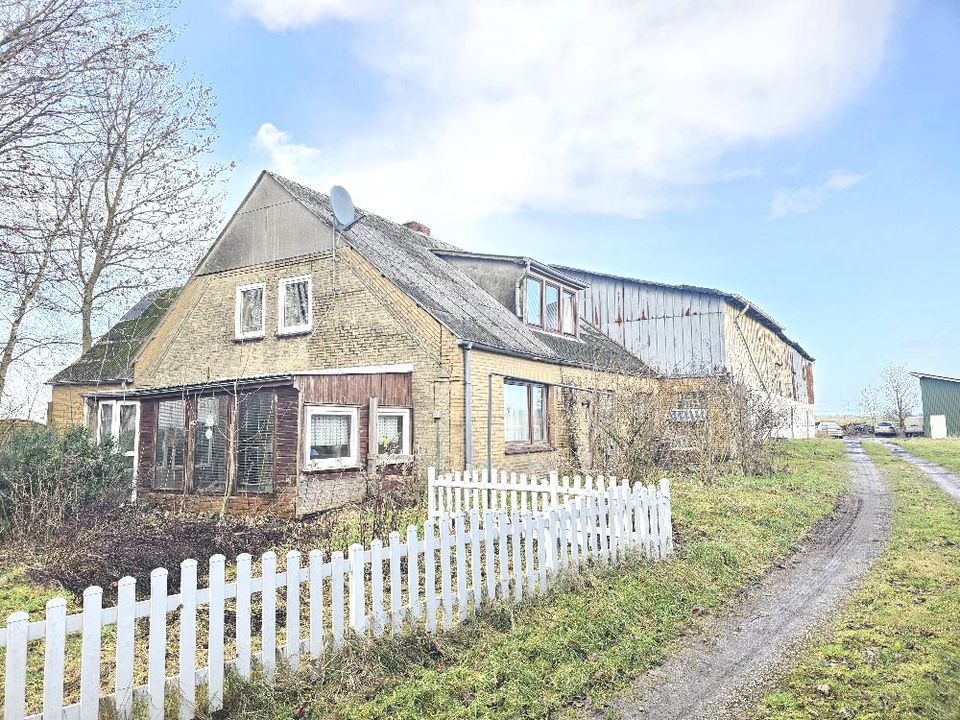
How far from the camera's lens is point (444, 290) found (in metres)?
18.8

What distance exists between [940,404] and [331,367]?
48922mm

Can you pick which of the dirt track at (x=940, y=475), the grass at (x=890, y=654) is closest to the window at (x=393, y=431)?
the grass at (x=890, y=654)

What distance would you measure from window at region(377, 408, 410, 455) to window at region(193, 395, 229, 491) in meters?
3.29

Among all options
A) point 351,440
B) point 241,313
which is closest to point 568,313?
point 241,313

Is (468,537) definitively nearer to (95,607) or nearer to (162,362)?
(95,607)

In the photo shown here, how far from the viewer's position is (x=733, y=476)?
637 inches

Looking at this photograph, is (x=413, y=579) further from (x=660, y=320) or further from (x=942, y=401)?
(x=942, y=401)

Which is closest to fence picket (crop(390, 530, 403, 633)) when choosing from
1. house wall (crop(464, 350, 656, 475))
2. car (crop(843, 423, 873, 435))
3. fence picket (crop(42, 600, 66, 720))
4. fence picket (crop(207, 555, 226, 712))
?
fence picket (crop(207, 555, 226, 712))

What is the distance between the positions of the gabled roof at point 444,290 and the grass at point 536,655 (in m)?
8.47

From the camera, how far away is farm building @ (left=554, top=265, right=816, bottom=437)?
1046 inches

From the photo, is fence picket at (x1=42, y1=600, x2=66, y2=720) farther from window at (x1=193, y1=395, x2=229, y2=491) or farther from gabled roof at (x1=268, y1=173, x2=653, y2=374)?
gabled roof at (x1=268, y1=173, x2=653, y2=374)

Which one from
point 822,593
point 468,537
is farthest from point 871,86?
point 468,537

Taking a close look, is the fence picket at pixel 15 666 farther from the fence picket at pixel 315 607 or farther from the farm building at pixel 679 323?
the farm building at pixel 679 323

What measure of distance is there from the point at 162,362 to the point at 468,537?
18.4 metres
